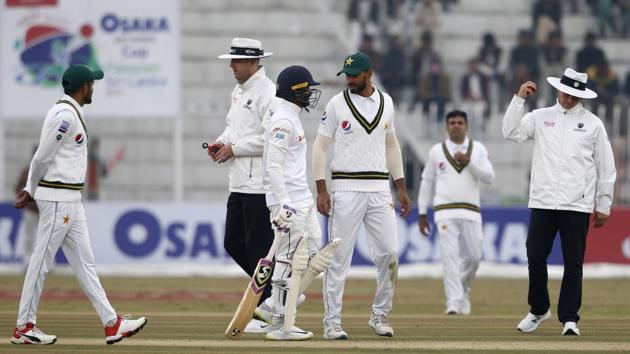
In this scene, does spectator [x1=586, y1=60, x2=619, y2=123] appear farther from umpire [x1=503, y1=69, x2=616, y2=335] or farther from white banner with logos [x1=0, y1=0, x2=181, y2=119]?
umpire [x1=503, y1=69, x2=616, y2=335]

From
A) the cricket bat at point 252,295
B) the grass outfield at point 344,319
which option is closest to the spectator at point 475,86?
the grass outfield at point 344,319

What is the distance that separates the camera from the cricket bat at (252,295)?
433 inches

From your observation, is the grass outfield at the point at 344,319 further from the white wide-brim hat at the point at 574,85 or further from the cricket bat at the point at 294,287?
the white wide-brim hat at the point at 574,85

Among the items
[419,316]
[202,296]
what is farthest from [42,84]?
[419,316]

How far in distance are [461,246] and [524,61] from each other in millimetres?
12775

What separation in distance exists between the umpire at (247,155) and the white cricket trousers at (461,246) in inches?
141

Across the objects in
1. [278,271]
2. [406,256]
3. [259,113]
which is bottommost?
[406,256]

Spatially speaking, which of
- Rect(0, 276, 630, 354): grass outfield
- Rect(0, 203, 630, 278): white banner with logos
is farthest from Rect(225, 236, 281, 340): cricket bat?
Rect(0, 203, 630, 278): white banner with logos

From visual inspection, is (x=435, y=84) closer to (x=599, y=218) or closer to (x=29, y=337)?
(x=599, y=218)

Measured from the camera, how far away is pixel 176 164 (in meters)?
23.9

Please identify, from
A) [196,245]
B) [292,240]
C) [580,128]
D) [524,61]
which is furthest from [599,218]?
[524,61]

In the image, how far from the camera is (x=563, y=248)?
40.0ft

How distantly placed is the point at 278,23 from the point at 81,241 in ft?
57.6

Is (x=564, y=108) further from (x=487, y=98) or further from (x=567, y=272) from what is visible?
(x=487, y=98)
